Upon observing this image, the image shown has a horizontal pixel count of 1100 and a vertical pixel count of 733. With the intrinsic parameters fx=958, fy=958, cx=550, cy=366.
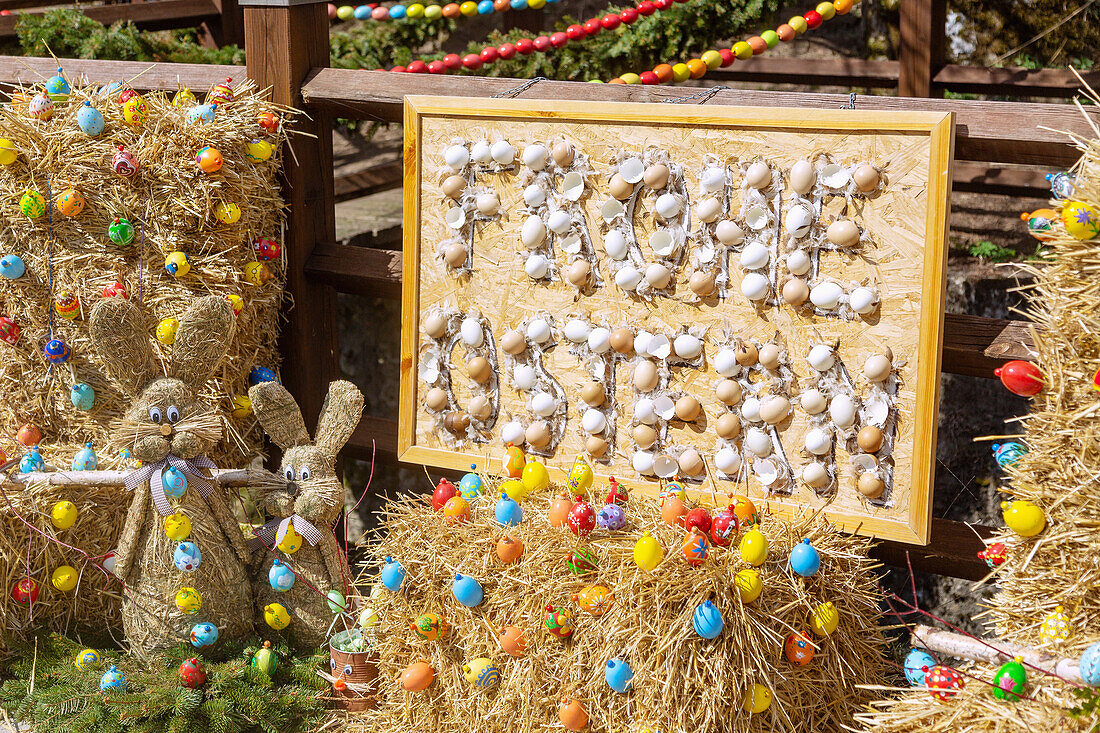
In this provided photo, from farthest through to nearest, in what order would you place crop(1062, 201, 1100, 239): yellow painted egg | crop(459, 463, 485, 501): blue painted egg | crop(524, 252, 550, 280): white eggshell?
crop(524, 252, 550, 280): white eggshell → crop(459, 463, 485, 501): blue painted egg → crop(1062, 201, 1100, 239): yellow painted egg

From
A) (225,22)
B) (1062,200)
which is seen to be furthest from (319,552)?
(225,22)

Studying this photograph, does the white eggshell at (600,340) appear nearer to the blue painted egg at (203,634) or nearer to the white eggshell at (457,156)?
the white eggshell at (457,156)

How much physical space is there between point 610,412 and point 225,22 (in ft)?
13.8

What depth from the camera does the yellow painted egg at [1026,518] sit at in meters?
2.04

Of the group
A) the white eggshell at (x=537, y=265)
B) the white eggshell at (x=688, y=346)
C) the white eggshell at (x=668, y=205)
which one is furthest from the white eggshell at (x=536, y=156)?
the white eggshell at (x=688, y=346)

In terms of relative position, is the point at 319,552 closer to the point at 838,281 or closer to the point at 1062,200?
the point at 838,281

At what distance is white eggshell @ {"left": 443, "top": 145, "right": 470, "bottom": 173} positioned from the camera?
112 inches

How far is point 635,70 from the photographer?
4.28 meters

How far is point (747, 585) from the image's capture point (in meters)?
2.13

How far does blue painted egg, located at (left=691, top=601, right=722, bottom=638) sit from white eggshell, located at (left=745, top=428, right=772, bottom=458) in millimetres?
574

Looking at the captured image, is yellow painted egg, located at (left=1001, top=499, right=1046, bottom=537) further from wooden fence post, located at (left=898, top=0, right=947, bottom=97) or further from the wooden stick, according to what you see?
wooden fence post, located at (left=898, top=0, right=947, bottom=97)

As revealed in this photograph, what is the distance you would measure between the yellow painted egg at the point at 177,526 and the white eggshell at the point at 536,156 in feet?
4.65

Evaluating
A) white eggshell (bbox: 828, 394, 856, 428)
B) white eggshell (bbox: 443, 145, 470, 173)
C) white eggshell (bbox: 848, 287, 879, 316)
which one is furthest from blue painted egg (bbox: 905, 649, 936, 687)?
white eggshell (bbox: 443, 145, 470, 173)

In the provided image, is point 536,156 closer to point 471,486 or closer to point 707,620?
point 471,486
